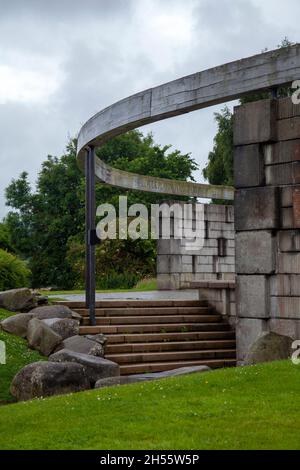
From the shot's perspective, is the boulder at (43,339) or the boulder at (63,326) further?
the boulder at (63,326)

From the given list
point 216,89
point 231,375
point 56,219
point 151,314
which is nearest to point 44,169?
point 56,219

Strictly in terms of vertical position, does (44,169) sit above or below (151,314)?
above

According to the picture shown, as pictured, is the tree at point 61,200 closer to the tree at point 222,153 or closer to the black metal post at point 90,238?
the tree at point 222,153

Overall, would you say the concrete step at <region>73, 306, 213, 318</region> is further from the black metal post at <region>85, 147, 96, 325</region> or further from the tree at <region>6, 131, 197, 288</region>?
the tree at <region>6, 131, 197, 288</region>

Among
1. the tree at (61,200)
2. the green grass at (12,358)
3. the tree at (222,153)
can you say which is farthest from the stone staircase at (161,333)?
the tree at (222,153)

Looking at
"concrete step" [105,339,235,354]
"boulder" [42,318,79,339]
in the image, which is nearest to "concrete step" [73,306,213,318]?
"boulder" [42,318,79,339]

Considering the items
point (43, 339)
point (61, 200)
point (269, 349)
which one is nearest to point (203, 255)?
point (43, 339)

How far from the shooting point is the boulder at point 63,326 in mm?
14000

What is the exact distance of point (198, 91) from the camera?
41.5 feet

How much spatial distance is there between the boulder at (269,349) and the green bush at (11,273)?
8.90m

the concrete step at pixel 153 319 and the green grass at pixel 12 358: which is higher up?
the concrete step at pixel 153 319
